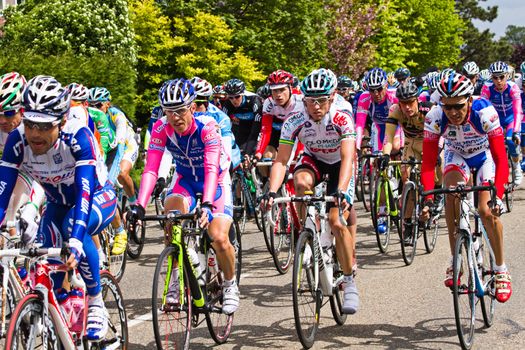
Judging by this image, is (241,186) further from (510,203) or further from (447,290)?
(510,203)

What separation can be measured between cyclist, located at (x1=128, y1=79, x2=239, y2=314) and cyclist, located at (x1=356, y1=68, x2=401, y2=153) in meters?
5.04

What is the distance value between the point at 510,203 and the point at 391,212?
4490mm

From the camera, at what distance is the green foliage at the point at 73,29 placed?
22.0 m

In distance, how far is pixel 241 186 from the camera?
1217 centimetres

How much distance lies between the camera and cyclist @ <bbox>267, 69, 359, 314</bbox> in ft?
24.4

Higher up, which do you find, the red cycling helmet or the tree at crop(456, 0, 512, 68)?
the tree at crop(456, 0, 512, 68)

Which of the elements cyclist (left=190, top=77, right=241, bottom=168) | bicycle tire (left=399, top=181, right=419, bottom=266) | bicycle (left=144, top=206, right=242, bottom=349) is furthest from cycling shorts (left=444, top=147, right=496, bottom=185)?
bicycle (left=144, top=206, right=242, bottom=349)

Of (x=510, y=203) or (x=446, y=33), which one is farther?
(x=446, y=33)

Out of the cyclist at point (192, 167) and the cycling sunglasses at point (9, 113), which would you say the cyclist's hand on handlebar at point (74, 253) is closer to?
the cyclist at point (192, 167)

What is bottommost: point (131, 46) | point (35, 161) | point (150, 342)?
point (150, 342)

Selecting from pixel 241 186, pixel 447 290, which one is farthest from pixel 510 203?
pixel 447 290

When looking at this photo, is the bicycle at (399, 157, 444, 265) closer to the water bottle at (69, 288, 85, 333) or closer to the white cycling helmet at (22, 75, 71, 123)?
the water bottle at (69, 288, 85, 333)

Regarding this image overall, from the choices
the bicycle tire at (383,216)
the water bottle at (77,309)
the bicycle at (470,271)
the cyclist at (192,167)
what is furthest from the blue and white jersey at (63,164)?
the bicycle tire at (383,216)

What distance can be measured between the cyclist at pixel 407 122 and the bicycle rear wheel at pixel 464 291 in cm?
390
